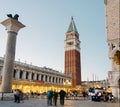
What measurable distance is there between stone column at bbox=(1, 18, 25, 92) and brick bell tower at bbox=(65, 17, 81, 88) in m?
66.4

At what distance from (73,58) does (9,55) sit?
2779 inches

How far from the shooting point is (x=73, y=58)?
300 ft

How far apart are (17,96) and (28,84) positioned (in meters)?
37.3

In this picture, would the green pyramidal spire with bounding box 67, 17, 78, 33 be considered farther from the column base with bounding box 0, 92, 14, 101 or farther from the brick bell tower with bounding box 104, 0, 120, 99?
the column base with bounding box 0, 92, 14, 101

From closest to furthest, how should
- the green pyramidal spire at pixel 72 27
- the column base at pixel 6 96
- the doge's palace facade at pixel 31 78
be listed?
the column base at pixel 6 96, the doge's palace facade at pixel 31 78, the green pyramidal spire at pixel 72 27

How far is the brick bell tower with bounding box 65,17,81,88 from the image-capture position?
89.8 metres

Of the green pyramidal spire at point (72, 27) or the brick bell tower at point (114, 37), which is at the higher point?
the green pyramidal spire at point (72, 27)

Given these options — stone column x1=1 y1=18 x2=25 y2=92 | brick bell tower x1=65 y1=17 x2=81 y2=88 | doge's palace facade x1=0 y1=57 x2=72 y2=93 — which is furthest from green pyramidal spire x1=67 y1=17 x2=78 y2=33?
stone column x1=1 y1=18 x2=25 y2=92

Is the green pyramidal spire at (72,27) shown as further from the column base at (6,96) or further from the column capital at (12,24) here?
the column base at (6,96)

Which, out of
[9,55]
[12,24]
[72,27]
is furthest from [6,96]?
[72,27]

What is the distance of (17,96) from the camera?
66.3 feet

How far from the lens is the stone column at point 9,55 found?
21641mm

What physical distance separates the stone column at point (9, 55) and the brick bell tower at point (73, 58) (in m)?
66.4

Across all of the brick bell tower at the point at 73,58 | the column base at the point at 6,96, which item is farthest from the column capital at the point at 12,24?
the brick bell tower at the point at 73,58
